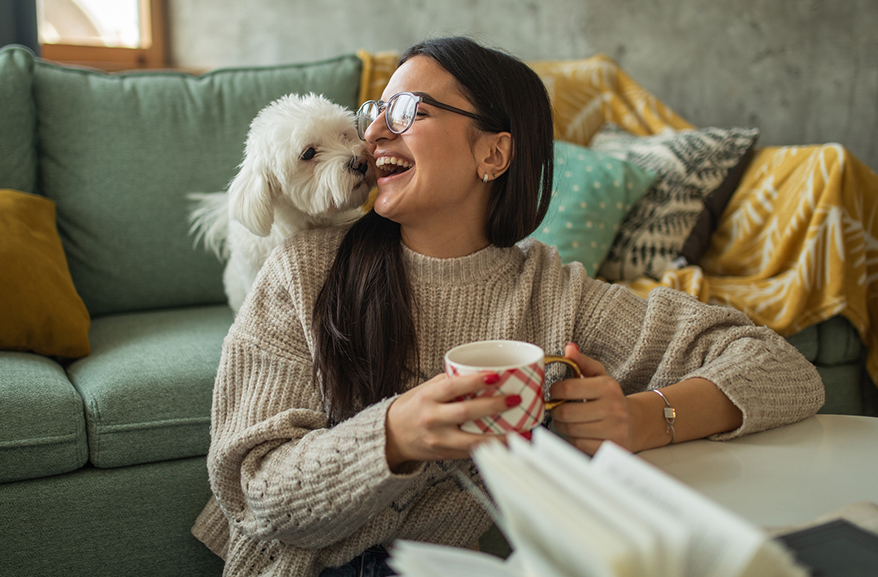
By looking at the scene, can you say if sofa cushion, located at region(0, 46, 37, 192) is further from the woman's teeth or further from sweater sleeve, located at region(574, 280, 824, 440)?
sweater sleeve, located at region(574, 280, 824, 440)

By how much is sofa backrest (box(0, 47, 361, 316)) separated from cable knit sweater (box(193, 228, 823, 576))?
3.21 ft

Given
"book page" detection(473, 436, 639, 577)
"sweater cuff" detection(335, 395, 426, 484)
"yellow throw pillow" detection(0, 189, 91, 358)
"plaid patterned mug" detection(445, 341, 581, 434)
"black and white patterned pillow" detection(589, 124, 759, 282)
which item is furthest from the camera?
"black and white patterned pillow" detection(589, 124, 759, 282)

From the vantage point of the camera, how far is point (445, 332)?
97 centimetres

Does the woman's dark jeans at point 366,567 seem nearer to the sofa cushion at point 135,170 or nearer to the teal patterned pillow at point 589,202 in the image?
the teal patterned pillow at point 589,202

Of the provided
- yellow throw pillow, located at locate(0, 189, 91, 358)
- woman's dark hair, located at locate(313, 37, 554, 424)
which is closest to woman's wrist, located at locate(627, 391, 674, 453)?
woman's dark hair, located at locate(313, 37, 554, 424)

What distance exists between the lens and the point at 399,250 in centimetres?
100

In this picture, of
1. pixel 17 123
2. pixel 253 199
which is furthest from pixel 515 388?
pixel 17 123

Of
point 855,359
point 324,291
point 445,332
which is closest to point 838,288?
point 855,359

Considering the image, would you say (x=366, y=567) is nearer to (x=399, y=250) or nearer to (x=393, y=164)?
(x=399, y=250)

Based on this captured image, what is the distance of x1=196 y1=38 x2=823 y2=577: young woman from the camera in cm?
80

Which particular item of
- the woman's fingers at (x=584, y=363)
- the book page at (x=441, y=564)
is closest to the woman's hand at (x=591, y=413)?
the woman's fingers at (x=584, y=363)

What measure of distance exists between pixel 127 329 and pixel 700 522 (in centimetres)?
164

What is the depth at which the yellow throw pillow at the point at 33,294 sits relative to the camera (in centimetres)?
137

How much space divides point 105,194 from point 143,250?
0.19m
